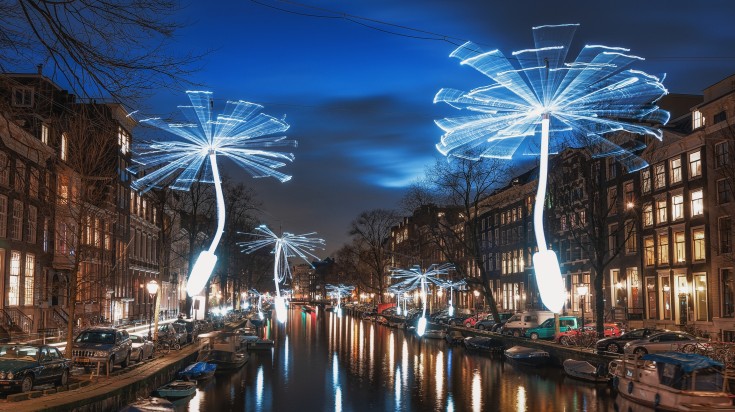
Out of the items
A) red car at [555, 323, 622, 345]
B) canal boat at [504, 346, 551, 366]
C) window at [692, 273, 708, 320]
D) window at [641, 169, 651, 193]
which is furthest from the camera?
window at [641, 169, 651, 193]

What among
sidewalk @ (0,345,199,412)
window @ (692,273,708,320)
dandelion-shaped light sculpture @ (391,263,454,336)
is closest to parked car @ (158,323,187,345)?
sidewalk @ (0,345,199,412)

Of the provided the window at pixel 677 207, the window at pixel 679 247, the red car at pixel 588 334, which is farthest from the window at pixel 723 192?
the red car at pixel 588 334

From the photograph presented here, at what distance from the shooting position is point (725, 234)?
2056 inches

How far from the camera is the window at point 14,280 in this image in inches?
1868

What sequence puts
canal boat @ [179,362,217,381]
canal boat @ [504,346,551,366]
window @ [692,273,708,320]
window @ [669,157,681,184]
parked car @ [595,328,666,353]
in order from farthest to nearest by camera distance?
window @ [669,157,681,184] → window @ [692,273,708,320] → canal boat @ [504,346,551,366] → parked car @ [595,328,666,353] → canal boat @ [179,362,217,381]

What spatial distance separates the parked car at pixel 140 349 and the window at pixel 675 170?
41485mm

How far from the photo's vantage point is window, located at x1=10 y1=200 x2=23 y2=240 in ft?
157

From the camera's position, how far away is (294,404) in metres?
33.9

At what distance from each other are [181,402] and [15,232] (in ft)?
72.8

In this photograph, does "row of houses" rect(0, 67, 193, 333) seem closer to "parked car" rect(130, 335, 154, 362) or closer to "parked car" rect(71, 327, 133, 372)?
"parked car" rect(71, 327, 133, 372)

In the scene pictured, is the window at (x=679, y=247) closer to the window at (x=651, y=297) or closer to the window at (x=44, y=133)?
the window at (x=651, y=297)

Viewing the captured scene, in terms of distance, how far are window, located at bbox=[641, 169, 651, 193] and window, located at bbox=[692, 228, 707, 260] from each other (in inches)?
289

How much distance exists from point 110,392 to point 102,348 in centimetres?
789

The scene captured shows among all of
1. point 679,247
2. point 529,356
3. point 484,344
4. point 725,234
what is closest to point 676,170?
point 679,247
